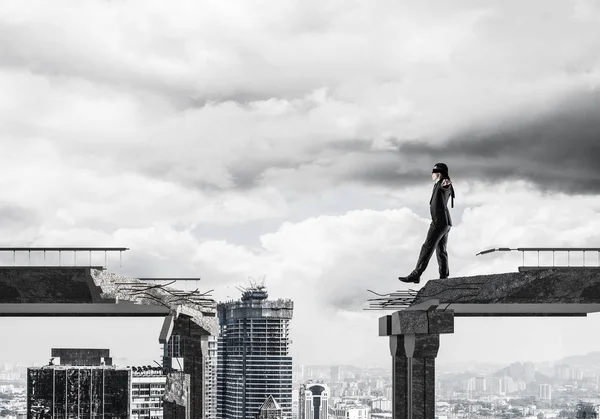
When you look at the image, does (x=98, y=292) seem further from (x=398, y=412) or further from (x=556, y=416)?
(x=556, y=416)

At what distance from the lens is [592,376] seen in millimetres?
13961

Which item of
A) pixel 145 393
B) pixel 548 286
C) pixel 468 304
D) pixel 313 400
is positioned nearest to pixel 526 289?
pixel 548 286

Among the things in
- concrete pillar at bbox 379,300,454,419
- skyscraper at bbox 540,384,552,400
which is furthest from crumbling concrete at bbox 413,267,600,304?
skyscraper at bbox 540,384,552,400

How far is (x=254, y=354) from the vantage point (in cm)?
13750

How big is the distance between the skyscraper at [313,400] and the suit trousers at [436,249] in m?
128

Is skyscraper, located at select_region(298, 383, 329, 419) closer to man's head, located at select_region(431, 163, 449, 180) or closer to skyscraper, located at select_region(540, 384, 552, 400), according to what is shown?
skyscraper, located at select_region(540, 384, 552, 400)

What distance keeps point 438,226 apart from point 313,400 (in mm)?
130832

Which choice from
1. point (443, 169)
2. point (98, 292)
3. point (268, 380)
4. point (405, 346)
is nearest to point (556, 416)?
point (405, 346)

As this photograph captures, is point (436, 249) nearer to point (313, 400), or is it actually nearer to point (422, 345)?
point (422, 345)

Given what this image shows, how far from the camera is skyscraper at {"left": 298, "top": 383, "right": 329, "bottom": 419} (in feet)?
463

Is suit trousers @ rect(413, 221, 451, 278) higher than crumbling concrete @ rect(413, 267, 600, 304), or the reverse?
suit trousers @ rect(413, 221, 451, 278)

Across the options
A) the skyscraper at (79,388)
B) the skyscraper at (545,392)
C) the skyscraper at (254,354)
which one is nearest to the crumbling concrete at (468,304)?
the skyscraper at (545,392)

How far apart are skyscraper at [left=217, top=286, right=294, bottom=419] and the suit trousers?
121908 millimetres

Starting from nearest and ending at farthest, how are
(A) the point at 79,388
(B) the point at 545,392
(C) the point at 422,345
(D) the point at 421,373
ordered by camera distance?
(C) the point at 422,345
(D) the point at 421,373
(B) the point at 545,392
(A) the point at 79,388
